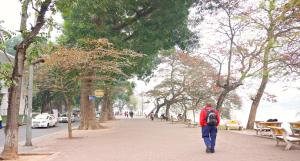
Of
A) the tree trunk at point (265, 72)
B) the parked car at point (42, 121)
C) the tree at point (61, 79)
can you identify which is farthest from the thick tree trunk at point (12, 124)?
the parked car at point (42, 121)

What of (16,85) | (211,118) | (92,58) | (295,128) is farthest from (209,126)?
(92,58)

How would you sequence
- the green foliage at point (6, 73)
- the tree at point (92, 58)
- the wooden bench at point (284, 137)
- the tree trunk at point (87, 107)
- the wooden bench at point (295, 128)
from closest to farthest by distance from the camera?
the green foliage at point (6, 73), the wooden bench at point (284, 137), the wooden bench at point (295, 128), the tree at point (92, 58), the tree trunk at point (87, 107)

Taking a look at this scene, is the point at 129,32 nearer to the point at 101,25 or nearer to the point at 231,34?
the point at 101,25

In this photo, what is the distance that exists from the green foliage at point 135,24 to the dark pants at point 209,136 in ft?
38.2

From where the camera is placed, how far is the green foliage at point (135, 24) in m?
27.0

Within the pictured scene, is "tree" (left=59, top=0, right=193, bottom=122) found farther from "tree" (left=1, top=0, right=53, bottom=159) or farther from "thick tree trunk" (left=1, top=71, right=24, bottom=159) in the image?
"thick tree trunk" (left=1, top=71, right=24, bottom=159)

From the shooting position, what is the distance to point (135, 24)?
101 ft

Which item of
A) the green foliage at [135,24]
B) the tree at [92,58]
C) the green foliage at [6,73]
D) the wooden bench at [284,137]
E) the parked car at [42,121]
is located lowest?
the wooden bench at [284,137]

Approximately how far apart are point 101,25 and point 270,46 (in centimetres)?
1114

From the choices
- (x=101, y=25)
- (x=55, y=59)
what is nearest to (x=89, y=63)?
(x=55, y=59)

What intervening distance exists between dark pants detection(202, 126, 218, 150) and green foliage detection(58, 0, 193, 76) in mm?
11650

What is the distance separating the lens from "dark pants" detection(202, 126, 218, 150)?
14844 millimetres

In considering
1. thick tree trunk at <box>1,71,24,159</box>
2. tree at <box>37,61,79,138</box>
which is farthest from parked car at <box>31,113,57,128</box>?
thick tree trunk at <box>1,71,24,159</box>

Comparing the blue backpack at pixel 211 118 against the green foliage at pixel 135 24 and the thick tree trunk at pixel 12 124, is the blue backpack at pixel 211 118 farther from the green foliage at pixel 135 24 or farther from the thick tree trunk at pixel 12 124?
the green foliage at pixel 135 24
